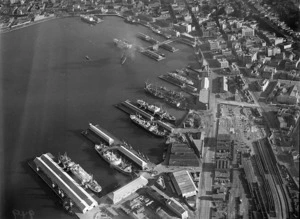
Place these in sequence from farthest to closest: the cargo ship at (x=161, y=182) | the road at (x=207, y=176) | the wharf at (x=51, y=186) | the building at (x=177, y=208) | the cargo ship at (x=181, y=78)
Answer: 1. the cargo ship at (x=181, y=78)
2. the cargo ship at (x=161, y=182)
3. the wharf at (x=51, y=186)
4. the road at (x=207, y=176)
5. the building at (x=177, y=208)

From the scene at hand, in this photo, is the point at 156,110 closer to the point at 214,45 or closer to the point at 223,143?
the point at 223,143

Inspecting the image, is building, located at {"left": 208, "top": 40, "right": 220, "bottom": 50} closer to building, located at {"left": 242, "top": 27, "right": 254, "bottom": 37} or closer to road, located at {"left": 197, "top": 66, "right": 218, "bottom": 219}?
building, located at {"left": 242, "top": 27, "right": 254, "bottom": 37}

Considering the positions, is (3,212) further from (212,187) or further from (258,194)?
(258,194)

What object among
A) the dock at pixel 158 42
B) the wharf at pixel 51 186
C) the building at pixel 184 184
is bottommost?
the wharf at pixel 51 186

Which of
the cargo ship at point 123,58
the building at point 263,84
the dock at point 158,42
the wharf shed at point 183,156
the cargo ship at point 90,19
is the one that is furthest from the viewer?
the cargo ship at point 90,19

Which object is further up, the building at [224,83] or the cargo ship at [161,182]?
the building at [224,83]

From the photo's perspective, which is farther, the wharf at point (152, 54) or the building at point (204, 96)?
the wharf at point (152, 54)

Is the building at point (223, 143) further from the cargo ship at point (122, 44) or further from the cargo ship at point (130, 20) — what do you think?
the cargo ship at point (130, 20)

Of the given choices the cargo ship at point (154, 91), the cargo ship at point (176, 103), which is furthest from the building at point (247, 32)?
the cargo ship at point (176, 103)
